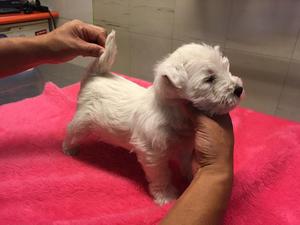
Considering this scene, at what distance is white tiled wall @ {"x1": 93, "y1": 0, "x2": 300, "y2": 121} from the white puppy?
0.85m

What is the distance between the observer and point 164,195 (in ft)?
3.30

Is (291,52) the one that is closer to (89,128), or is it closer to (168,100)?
(168,100)

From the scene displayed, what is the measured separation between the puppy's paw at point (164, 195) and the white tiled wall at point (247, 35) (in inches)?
40.1

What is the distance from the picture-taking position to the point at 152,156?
0.97 m

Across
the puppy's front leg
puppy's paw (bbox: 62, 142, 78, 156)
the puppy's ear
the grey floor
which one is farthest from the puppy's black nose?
the grey floor

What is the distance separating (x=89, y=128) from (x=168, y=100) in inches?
15.8

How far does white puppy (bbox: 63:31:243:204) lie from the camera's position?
839 millimetres

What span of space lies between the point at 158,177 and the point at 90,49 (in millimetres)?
592

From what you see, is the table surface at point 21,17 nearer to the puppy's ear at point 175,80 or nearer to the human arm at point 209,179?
the puppy's ear at point 175,80

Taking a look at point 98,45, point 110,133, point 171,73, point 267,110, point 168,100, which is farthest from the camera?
point 267,110

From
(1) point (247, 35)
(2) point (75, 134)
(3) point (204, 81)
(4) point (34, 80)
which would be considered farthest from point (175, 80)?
(4) point (34, 80)

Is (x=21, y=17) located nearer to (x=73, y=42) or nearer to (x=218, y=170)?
(x=73, y=42)

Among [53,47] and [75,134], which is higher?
[53,47]

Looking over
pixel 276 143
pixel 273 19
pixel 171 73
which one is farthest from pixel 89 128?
pixel 273 19
